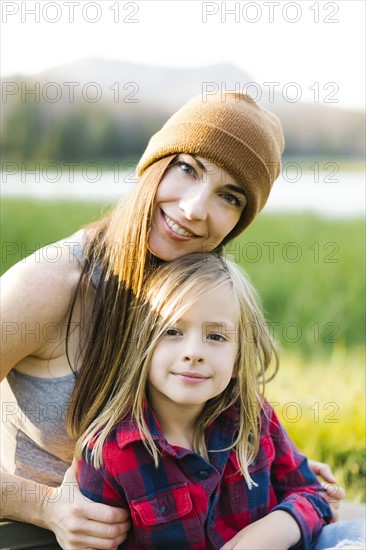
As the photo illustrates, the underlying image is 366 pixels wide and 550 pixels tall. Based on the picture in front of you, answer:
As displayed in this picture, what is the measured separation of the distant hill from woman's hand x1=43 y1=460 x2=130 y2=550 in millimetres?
5217

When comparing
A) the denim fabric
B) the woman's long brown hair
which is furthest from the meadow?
the denim fabric

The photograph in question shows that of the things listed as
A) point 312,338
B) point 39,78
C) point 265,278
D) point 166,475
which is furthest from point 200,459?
point 39,78

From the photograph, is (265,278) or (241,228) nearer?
(241,228)

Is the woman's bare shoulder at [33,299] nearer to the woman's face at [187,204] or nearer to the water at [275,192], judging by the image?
the woman's face at [187,204]

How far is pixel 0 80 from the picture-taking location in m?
6.16

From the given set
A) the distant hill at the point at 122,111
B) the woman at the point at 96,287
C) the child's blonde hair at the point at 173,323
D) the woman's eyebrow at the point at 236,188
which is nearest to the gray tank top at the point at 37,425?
the woman at the point at 96,287

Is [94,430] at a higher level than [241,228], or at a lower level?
lower

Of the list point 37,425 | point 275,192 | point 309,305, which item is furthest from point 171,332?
point 275,192

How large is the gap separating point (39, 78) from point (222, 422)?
5622mm

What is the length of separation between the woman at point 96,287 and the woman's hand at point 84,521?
2cm

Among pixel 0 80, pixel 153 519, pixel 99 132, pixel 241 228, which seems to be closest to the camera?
pixel 153 519

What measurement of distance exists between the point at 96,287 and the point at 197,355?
1.28 feet

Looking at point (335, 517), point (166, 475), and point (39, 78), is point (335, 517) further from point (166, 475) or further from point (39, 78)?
point (39, 78)

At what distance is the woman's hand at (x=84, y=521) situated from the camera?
1808 mm
